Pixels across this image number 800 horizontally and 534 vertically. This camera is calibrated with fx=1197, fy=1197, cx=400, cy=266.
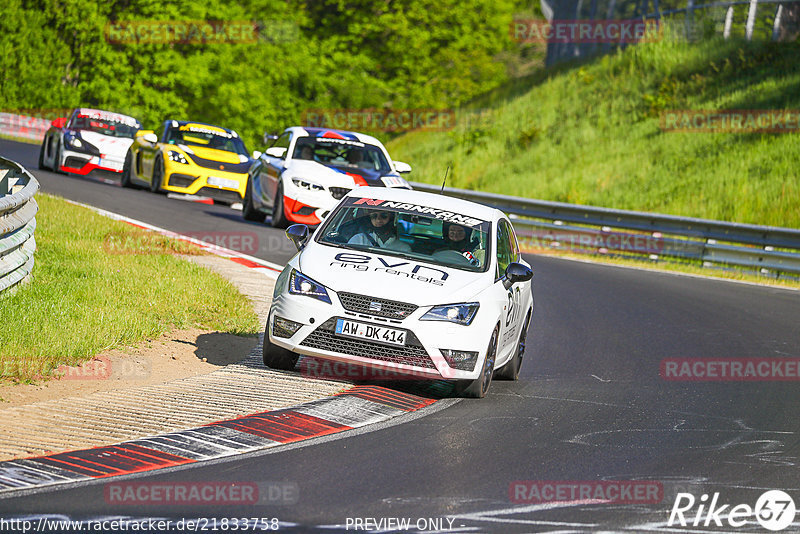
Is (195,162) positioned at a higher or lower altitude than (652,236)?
higher

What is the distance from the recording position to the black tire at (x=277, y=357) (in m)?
9.38

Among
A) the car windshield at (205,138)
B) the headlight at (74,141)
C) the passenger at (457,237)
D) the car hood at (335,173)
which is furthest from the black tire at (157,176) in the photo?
the passenger at (457,237)

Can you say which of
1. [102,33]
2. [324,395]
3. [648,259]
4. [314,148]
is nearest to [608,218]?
[648,259]

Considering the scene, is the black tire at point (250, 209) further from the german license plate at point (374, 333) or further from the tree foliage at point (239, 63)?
the tree foliage at point (239, 63)

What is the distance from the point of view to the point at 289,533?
5.41 m

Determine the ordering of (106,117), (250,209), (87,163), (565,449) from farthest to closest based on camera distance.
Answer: (106,117)
(87,163)
(250,209)
(565,449)

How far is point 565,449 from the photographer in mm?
7730

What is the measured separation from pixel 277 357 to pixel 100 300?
2578 mm

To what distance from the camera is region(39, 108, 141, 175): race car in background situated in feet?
87.6

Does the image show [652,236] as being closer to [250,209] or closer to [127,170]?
[250,209]

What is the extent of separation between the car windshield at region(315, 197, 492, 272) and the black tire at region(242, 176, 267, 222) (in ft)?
35.5

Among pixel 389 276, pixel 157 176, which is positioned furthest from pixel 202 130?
pixel 389 276

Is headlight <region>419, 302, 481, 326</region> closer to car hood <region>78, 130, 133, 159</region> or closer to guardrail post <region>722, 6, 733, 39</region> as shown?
car hood <region>78, 130, 133, 159</region>

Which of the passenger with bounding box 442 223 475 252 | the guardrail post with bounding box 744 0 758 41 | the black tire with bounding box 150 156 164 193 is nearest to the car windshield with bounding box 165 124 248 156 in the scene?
the black tire with bounding box 150 156 164 193
